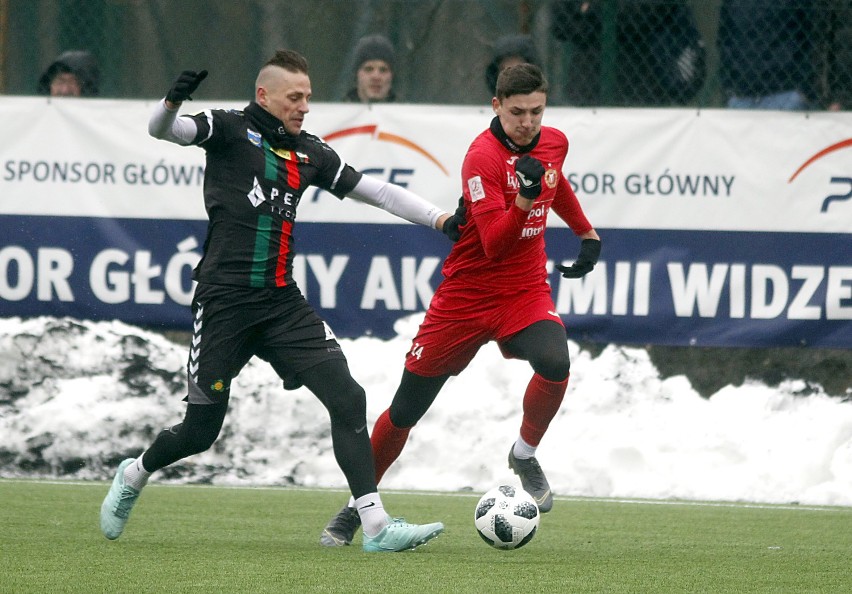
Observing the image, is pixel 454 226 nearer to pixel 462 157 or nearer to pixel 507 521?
pixel 507 521

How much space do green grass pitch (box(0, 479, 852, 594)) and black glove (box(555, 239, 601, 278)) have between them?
47.1 inches

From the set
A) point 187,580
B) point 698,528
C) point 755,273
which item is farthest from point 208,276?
point 755,273

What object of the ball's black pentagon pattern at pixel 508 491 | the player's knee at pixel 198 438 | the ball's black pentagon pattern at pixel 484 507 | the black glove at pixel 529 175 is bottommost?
the ball's black pentagon pattern at pixel 484 507

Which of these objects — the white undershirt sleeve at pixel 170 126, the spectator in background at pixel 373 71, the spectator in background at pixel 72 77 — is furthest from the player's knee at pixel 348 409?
the spectator in background at pixel 72 77

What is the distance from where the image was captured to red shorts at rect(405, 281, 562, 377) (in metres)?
6.31

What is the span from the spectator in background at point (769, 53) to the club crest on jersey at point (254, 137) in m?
3.80

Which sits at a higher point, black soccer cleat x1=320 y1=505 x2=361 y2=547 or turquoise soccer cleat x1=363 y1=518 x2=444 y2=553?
turquoise soccer cleat x1=363 y1=518 x2=444 y2=553

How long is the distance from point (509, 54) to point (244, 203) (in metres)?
3.31

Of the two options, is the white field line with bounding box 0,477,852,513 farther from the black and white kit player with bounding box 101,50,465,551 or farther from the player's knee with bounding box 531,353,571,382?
the black and white kit player with bounding box 101,50,465,551

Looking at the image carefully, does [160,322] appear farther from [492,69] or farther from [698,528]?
[698,528]

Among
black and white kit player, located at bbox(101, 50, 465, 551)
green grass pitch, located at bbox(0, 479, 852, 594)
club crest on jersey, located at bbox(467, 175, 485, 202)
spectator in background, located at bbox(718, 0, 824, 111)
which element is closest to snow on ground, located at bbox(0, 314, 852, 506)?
green grass pitch, located at bbox(0, 479, 852, 594)

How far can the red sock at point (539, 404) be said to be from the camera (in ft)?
21.0

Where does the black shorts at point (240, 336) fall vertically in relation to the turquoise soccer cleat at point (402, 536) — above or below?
above

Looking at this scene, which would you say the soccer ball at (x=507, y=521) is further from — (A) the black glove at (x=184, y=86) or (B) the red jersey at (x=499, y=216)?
(A) the black glove at (x=184, y=86)
